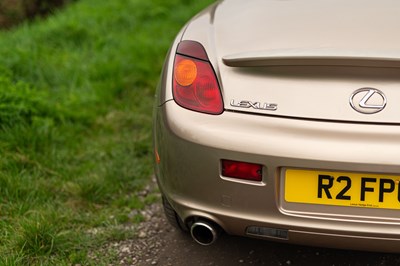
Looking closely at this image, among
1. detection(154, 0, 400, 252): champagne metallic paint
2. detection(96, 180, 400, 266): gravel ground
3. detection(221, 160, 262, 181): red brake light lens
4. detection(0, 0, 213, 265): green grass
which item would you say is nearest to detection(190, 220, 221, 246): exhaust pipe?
detection(154, 0, 400, 252): champagne metallic paint

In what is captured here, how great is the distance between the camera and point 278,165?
2188mm

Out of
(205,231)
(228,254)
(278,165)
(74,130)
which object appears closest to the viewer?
(278,165)

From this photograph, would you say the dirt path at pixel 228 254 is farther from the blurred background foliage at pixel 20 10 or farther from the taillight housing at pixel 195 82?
the blurred background foliage at pixel 20 10

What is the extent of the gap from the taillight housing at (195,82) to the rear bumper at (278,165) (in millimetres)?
45

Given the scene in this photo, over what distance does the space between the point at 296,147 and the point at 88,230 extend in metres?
1.32

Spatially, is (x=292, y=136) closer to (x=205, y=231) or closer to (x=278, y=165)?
(x=278, y=165)

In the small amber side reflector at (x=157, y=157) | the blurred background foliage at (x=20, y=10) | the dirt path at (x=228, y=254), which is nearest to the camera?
the small amber side reflector at (x=157, y=157)

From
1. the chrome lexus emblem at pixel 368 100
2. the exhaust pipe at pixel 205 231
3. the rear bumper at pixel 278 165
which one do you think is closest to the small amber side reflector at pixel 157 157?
the rear bumper at pixel 278 165

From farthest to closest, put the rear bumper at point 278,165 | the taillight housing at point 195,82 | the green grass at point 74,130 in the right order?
1. the green grass at point 74,130
2. the taillight housing at point 195,82
3. the rear bumper at point 278,165

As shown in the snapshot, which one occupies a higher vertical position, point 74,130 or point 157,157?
point 157,157

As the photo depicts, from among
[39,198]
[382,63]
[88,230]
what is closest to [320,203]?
[382,63]

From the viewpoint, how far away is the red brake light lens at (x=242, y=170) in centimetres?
223

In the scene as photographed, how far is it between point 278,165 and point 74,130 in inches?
84.0

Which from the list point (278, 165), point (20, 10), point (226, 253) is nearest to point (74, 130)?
point (226, 253)
